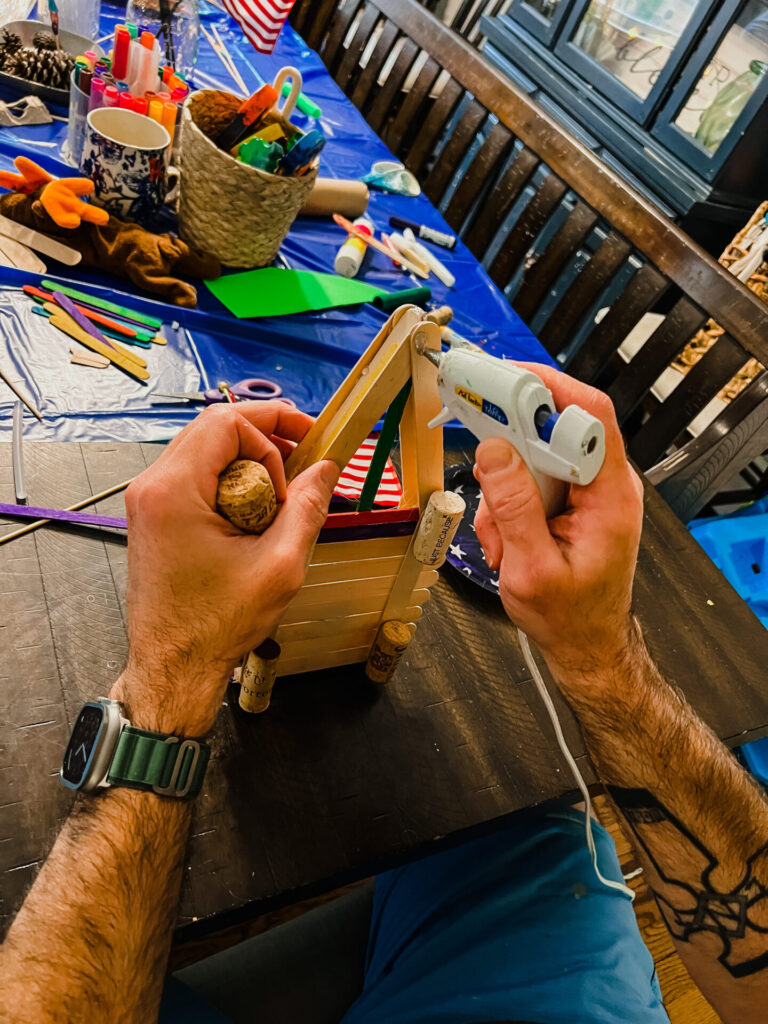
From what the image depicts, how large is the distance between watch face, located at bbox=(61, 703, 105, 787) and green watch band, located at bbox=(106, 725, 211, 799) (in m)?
0.02

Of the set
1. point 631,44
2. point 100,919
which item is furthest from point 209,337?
point 631,44

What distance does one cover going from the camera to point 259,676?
26.9 inches

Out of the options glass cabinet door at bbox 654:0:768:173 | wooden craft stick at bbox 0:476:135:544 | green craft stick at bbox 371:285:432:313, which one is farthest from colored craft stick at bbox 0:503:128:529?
glass cabinet door at bbox 654:0:768:173

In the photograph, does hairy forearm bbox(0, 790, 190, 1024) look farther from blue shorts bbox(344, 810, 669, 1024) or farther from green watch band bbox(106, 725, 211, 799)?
blue shorts bbox(344, 810, 669, 1024)

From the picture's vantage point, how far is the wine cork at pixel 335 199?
5.09ft

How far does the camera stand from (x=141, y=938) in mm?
548

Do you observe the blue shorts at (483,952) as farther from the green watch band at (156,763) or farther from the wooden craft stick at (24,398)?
the wooden craft stick at (24,398)

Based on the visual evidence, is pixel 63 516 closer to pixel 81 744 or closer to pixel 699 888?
pixel 81 744

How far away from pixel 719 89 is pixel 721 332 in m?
0.91

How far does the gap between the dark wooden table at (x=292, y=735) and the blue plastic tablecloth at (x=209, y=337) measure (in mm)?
141

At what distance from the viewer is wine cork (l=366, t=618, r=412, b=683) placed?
0.74 meters

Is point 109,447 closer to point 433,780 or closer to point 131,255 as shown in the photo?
point 131,255

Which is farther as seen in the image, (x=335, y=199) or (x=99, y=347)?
(x=335, y=199)

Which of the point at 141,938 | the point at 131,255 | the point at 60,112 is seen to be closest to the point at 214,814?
the point at 141,938
